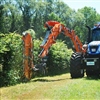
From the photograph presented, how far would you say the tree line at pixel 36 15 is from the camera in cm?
6562

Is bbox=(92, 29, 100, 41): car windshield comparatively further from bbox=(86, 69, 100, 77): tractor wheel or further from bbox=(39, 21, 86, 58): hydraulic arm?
bbox=(39, 21, 86, 58): hydraulic arm

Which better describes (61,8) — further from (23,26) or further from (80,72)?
(80,72)

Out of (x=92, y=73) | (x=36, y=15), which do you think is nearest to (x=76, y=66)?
(x=92, y=73)

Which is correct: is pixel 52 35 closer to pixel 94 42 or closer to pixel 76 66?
pixel 76 66

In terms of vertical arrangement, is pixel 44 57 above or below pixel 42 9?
below

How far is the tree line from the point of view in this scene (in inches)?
2584

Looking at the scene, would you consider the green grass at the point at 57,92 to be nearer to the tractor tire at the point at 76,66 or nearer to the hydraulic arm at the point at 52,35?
the tractor tire at the point at 76,66

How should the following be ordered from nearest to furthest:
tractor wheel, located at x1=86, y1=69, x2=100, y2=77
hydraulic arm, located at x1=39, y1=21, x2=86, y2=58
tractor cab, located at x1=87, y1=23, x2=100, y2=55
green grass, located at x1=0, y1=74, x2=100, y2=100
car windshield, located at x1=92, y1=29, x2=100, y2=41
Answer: green grass, located at x1=0, y1=74, x2=100, y2=100
tractor cab, located at x1=87, y1=23, x2=100, y2=55
tractor wheel, located at x1=86, y1=69, x2=100, y2=77
car windshield, located at x1=92, y1=29, x2=100, y2=41
hydraulic arm, located at x1=39, y1=21, x2=86, y2=58

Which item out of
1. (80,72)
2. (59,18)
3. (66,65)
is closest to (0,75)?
(80,72)

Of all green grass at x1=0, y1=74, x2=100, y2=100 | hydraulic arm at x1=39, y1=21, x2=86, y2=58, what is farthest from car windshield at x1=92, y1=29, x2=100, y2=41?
green grass at x1=0, y1=74, x2=100, y2=100

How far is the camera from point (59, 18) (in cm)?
7450

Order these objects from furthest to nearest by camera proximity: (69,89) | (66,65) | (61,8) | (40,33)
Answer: (61,8)
(40,33)
(66,65)
(69,89)

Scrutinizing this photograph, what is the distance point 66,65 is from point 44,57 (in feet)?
23.8

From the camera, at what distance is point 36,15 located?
72.1m
